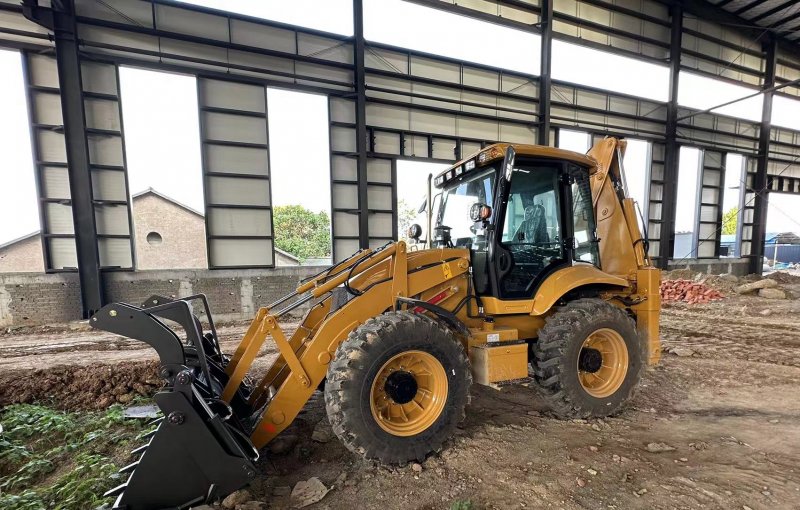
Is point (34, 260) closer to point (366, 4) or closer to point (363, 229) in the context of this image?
point (363, 229)

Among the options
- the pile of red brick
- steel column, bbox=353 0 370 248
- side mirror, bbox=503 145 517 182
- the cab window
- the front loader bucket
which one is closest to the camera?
the front loader bucket

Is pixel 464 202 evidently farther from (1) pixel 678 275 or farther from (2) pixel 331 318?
(1) pixel 678 275

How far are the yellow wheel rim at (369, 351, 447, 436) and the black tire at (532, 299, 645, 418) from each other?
42.9 inches

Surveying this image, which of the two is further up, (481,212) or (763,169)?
(763,169)

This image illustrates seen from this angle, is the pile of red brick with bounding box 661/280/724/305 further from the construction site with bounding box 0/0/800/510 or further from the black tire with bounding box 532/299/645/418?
the black tire with bounding box 532/299/645/418

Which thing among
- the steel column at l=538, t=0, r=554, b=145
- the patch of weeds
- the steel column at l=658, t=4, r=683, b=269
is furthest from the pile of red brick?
the patch of weeds

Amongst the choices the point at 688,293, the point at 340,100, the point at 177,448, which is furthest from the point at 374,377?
the point at 688,293

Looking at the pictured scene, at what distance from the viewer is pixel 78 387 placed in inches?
141

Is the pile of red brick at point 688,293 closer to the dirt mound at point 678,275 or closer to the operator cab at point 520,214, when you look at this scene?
the dirt mound at point 678,275

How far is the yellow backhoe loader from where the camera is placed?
6.96 ft

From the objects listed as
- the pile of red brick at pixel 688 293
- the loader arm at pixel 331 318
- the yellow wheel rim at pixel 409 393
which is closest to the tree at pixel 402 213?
the loader arm at pixel 331 318

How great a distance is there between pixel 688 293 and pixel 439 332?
37.1 feet

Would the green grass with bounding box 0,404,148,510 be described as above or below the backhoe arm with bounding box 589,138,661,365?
below

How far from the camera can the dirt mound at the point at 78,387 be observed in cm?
Result: 342
